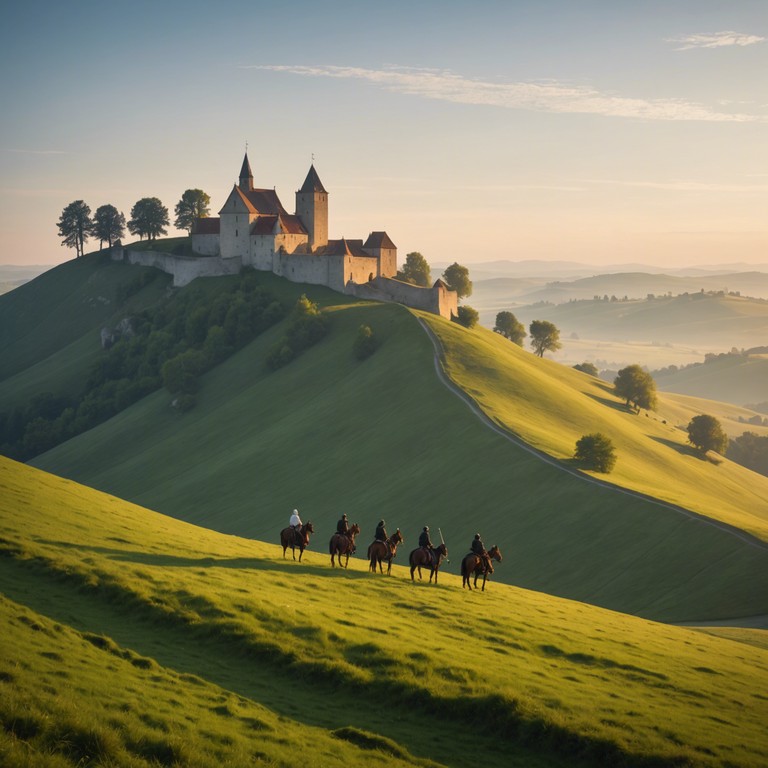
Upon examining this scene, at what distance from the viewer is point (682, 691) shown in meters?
29.4

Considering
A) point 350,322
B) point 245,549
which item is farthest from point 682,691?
point 350,322

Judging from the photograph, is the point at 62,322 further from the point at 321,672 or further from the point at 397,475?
the point at 321,672

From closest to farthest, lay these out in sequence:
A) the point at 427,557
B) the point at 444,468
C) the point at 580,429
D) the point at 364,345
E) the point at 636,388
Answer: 1. the point at 427,557
2. the point at 444,468
3. the point at 580,429
4. the point at 364,345
5. the point at 636,388

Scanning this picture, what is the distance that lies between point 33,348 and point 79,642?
536 feet

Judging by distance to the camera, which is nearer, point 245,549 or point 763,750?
point 763,750

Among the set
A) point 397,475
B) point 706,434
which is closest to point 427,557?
point 397,475

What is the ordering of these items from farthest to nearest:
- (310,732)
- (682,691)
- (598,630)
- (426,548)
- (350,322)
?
(350,322) < (426,548) < (598,630) < (682,691) < (310,732)

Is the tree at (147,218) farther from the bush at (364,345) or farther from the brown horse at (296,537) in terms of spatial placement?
the brown horse at (296,537)

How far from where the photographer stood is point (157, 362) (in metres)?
142

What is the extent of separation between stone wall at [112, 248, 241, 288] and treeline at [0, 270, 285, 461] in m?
5.15

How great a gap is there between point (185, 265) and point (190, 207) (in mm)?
35720

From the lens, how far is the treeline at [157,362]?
133000mm

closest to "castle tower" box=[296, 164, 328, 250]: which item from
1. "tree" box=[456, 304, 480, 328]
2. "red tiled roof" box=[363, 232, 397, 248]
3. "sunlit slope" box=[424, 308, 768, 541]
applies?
"red tiled roof" box=[363, 232, 397, 248]

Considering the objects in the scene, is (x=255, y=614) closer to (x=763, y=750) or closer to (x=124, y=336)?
(x=763, y=750)
